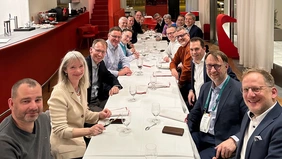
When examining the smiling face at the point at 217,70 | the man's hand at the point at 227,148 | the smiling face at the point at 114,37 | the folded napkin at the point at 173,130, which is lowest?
the man's hand at the point at 227,148

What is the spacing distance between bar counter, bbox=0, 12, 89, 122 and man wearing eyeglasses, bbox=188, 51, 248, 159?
10.4 feet

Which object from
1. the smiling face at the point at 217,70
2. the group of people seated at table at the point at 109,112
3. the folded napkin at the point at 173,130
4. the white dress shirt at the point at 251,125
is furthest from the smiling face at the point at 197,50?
the white dress shirt at the point at 251,125

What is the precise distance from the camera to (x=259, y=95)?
1.88 meters

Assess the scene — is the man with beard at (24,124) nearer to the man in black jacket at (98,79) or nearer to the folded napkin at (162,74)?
the man in black jacket at (98,79)

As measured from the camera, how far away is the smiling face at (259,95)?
1.86 metres

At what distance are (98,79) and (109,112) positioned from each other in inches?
49.8

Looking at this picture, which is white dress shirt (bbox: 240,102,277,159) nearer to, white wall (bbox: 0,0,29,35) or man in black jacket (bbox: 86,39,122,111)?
man in black jacket (bbox: 86,39,122,111)

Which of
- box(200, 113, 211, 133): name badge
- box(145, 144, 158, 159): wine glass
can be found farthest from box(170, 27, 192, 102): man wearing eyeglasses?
box(145, 144, 158, 159): wine glass

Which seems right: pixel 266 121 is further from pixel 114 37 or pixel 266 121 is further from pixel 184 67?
pixel 114 37

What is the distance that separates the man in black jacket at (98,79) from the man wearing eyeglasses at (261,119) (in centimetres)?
192

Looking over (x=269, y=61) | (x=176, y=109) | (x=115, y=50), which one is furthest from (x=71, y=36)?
(x=176, y=109)

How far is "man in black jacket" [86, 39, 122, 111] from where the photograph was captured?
3.79m

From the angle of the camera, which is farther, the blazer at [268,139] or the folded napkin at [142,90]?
the folded napkin at [142,90]

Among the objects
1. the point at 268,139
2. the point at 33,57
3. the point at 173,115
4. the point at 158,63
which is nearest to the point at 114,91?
the point at 173,115
